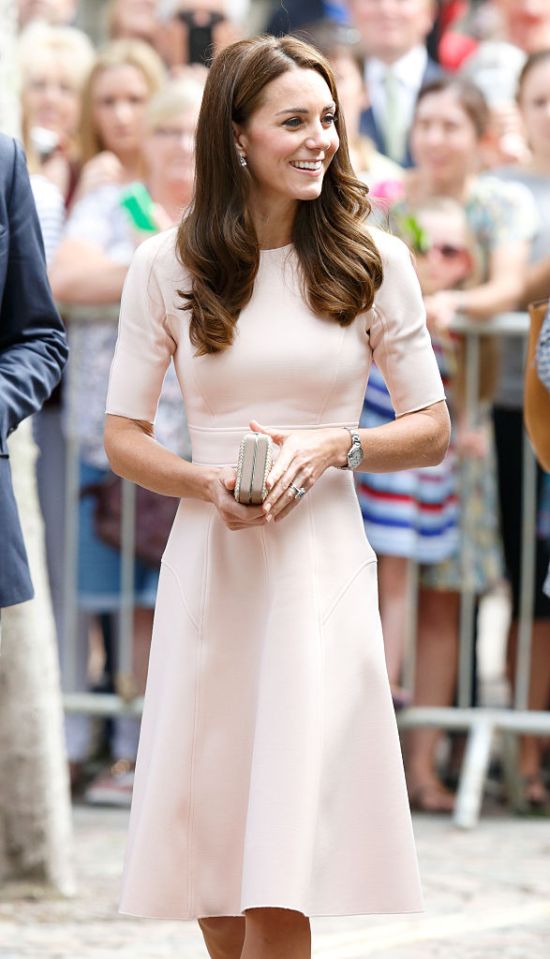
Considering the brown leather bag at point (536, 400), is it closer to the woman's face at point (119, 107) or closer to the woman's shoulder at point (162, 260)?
the woman's shoulder at point (162, 260)

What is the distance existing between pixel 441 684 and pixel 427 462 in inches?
116

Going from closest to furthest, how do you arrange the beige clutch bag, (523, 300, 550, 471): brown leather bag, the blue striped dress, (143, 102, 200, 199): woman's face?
the beige clutch bag < (523, 300, 550, 471): brown leather bag < the blue striped dress < (143, 102, 200, 199): woman's face

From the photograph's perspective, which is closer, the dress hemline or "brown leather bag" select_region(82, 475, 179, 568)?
the dress hemline

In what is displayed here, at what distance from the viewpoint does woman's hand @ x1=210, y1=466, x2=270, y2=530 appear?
3.16 meters

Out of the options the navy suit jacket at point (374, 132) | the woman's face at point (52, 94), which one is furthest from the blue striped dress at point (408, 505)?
the woman's face at point (52, 94)

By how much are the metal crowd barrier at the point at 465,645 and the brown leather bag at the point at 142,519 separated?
0.03 metres

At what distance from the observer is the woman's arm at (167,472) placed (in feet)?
10.5

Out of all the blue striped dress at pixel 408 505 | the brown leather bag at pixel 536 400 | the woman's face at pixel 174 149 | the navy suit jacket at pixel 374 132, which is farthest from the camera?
the navy suit jacket at pixel 374 132

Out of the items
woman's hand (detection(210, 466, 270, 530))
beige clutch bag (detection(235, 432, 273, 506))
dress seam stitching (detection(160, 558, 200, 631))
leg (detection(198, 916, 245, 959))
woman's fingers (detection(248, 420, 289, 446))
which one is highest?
woman's fingers (detection(248, 420, 289, 446))

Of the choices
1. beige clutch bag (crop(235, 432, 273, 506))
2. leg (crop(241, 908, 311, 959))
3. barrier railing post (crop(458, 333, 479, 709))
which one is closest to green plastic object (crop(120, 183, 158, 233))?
barrier railing post (crop(458, 333, 479, 709))

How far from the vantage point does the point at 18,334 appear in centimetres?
358

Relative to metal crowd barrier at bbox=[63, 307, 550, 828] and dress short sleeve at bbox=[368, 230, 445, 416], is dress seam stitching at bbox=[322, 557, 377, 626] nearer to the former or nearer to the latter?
dress short sleeve at bbox=[368, 230, 445, 416]

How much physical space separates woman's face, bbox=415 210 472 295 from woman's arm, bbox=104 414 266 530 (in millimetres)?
2773

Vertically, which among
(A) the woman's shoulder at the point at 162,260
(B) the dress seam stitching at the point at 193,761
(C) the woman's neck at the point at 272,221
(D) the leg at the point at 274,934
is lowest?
(D) the leg at the point at 274,934
